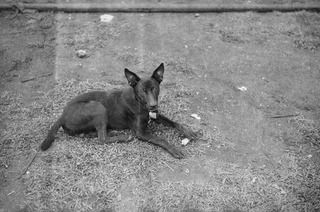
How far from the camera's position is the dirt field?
16.6 feet

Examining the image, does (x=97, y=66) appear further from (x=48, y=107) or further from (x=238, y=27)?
(x=238, y=27)

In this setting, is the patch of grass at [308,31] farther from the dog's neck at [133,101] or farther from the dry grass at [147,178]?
the dog's neck at [133,101]

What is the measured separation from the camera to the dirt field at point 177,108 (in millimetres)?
5066

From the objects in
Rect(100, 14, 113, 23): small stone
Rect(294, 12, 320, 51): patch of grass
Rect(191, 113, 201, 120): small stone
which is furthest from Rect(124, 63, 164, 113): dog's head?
Rect(294, 12, 320, 51): patch of grass

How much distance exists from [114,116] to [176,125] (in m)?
1.03

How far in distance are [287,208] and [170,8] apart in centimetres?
580

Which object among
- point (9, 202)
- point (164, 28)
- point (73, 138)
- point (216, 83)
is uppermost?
point (164, 28)

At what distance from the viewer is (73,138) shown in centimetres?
591

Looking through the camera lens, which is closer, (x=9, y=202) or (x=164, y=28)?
(x=9, y=202)

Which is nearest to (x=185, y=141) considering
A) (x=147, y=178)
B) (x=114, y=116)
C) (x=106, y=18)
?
(x=147, y=178)

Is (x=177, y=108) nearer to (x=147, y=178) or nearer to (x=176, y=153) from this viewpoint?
(x=176, y=153)

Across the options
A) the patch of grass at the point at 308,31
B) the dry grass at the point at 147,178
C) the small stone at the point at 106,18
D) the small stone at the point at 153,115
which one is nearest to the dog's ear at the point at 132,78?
the small stone at the point at 153,115

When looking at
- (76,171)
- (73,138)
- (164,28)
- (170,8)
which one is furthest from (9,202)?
(170,8)

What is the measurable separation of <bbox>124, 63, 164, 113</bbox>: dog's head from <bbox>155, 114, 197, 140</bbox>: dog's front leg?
636mm
